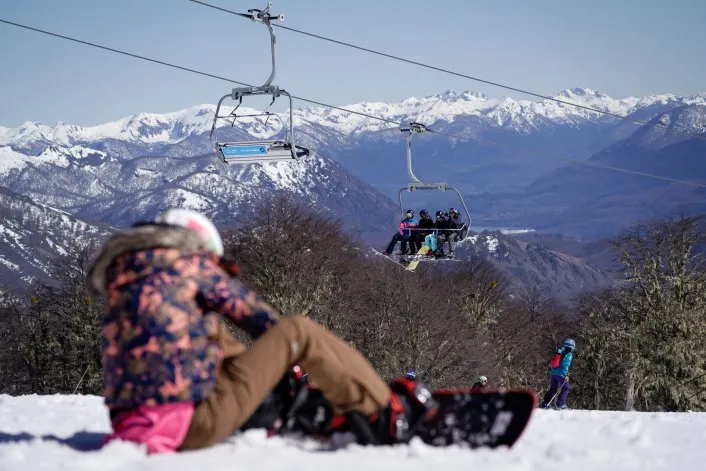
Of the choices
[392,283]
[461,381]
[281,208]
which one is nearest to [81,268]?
[281,208]

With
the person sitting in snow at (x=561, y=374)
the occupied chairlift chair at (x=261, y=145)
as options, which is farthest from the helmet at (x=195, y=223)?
the person sitting in snow at (x=561, y=374)

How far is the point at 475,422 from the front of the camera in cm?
544

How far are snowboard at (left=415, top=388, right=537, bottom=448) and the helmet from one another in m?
1.71

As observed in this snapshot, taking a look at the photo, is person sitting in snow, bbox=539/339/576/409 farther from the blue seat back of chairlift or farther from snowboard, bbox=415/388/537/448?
snowboard, bbox=415/388/537/448

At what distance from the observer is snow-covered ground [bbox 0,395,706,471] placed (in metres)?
4.84

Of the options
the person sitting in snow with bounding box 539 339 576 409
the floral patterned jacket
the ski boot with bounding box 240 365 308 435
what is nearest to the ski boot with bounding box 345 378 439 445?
the ski boot with bounding box 240 365 308 435

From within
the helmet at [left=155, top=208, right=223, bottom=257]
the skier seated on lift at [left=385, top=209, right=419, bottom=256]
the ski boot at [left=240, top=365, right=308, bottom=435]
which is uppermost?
the helmet at [left=155, top=208, right=223, bottom=257]

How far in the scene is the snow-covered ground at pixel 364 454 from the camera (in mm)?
4836

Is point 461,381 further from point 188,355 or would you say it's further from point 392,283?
point 188,355

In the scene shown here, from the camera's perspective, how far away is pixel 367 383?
502 centimetres

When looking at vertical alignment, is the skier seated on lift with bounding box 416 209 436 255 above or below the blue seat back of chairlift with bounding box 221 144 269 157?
below

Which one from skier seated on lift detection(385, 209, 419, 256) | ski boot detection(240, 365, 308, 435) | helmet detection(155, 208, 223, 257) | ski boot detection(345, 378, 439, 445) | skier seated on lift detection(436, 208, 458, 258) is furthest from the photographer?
skier seated on lift detection(385, 209, 419, 256)

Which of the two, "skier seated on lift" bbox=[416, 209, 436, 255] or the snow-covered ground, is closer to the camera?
the snow-covered ground

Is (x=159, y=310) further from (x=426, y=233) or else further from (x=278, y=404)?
(x=426, y=233)
